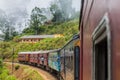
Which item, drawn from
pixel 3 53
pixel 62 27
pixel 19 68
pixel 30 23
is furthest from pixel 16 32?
pixel 19 68

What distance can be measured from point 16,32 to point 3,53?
31.7 m

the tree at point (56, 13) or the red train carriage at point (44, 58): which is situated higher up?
the tree at point (56, 13)

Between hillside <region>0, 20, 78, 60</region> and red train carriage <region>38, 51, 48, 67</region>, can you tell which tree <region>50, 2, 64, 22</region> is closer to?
hillside <region>0, 20, 78, 60</region>

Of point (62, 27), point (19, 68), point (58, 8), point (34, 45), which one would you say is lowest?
point (19, 68)

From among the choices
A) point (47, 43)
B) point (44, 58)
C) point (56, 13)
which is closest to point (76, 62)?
point (44, 58)

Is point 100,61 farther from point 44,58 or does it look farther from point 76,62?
point 44,58

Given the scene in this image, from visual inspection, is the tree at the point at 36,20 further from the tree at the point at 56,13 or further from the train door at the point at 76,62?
the train door at the point at 76,62

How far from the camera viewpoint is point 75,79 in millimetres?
5852

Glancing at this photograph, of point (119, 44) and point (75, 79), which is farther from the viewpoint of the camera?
point (75, 79)

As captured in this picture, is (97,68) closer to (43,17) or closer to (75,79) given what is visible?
(75,79)

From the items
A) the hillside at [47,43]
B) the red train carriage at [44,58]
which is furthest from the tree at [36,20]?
the red train carriage at [44,58]

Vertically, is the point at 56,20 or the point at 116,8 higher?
the point at 56,20

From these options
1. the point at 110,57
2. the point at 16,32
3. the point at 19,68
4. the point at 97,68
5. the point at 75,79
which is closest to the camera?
the point at 110,57

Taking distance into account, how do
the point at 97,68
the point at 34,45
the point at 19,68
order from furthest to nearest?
1. the point at 34,45
2. the point at 19,68
3. the point at 97,68
